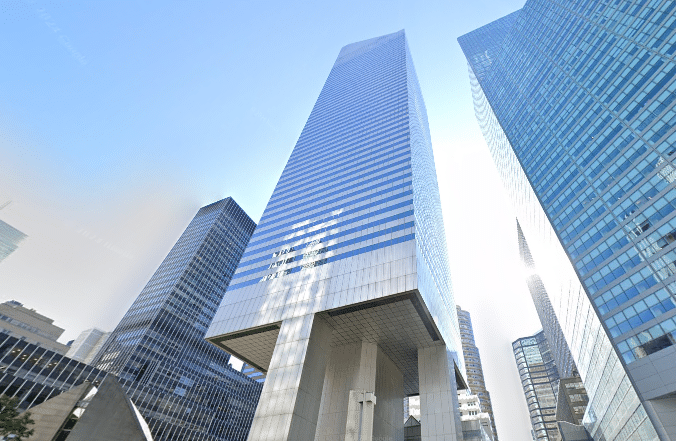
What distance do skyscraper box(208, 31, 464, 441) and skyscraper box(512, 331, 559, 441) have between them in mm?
112989

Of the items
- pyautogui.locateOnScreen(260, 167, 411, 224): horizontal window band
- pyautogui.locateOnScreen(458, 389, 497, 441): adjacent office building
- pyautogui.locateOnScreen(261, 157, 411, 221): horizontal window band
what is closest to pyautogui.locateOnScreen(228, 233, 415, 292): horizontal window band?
pyautogui.locateOnScreen(260, 167, 411, 224): horizontal window band

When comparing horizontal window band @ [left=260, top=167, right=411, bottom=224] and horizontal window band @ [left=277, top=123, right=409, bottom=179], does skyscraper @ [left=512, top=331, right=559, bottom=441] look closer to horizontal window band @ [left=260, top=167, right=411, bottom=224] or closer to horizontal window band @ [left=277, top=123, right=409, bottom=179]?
horizontal window band @ [left=260, top=167, right=411, bottom=224]

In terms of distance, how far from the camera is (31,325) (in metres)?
114

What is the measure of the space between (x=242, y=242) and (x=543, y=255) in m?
103

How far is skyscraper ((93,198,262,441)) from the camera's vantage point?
269ft

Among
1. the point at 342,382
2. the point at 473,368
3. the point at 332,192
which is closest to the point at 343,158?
the point at 332,192

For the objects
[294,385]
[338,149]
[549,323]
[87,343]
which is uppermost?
[549,323]

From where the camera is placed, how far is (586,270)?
48156mm

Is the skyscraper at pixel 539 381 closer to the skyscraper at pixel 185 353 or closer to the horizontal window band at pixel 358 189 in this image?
the skyscraper at pixel 185 353

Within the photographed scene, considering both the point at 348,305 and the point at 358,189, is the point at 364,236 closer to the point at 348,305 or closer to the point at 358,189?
the point at 348,305

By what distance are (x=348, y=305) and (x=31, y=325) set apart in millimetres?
130321

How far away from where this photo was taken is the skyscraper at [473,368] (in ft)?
489

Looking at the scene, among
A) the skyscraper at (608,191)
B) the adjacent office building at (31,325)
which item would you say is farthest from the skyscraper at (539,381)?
the adjacent office building at (31,325)

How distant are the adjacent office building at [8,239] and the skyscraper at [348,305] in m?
137
